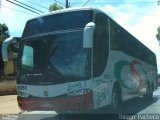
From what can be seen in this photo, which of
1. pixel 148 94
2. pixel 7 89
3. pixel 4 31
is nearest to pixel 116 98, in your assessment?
pixel 148 94

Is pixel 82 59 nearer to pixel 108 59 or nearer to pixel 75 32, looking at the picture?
pixel 75 32

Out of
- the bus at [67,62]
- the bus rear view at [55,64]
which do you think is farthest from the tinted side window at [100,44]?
the bus rear view at [55,64]

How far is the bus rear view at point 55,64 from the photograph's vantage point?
512 inches

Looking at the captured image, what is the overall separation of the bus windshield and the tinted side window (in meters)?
0.54

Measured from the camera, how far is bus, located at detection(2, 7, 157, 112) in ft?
42.6

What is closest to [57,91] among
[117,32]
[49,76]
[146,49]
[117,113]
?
[49,76]

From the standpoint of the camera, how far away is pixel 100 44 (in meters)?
14.1

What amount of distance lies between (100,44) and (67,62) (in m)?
1.43

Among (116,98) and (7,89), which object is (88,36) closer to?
(116,98)

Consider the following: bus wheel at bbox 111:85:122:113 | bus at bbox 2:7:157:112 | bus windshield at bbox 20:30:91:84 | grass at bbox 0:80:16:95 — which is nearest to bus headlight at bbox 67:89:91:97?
bus at bbox 2:7:157:112

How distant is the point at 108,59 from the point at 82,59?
2103 millimetres

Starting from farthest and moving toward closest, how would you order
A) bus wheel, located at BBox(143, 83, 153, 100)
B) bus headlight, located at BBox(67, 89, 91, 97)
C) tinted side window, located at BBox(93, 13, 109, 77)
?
bus wheel, located at BBox(143, 83, 153, 100)
tinted side window, located at BBox(93, 13, 109, 77)
bus headlight, located at BBox(67, 89, 91, 97)

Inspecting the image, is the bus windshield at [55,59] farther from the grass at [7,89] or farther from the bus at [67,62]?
the grass at [7,89]

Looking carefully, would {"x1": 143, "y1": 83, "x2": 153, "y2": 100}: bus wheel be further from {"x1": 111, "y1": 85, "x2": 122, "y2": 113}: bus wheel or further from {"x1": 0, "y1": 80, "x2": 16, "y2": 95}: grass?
{"x1": 0, "y1": 80, "x2": 16, "y2": 95}: grass
